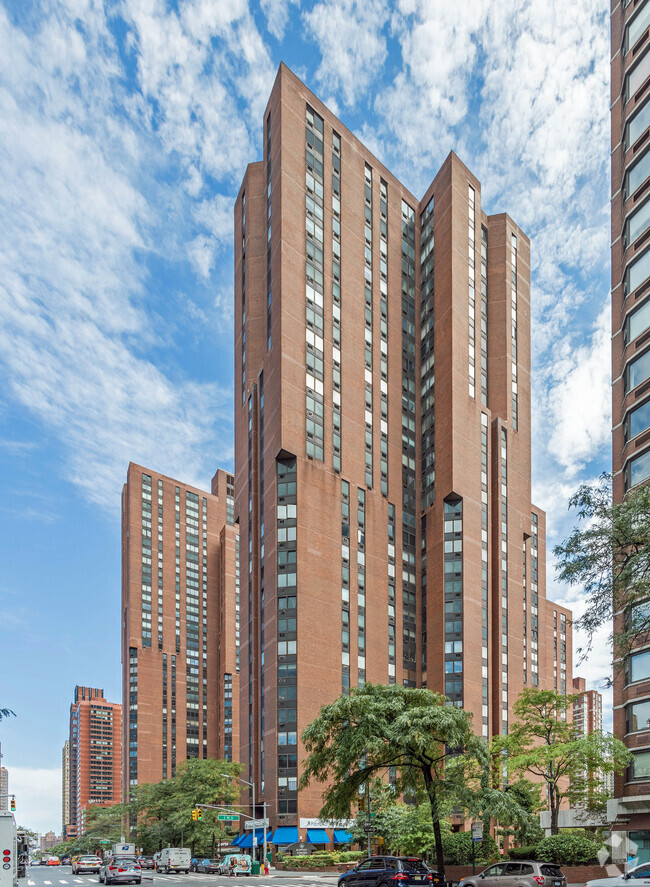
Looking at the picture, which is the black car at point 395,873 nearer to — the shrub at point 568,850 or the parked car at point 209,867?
the shrub at point 568,850

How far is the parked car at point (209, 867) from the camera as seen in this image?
72.1 m

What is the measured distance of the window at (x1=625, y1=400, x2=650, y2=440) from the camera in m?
43.8

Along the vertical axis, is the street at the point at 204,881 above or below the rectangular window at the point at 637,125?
below

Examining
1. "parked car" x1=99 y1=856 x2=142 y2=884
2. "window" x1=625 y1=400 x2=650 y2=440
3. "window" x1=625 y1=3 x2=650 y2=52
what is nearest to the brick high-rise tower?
"parked car" x1=99 y1=856 x2=142 y2=884

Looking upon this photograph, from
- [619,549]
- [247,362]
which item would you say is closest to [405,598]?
[247,362]

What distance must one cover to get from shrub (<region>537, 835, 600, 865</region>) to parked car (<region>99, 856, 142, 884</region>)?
2221 cm

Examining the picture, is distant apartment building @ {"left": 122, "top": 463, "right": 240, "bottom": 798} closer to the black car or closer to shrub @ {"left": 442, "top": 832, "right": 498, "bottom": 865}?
shrub @ {"left": 442, "top": 832, "right": 498, "bottom": 865}

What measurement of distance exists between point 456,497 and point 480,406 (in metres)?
13.1

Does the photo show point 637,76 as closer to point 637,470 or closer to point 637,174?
point 637,174

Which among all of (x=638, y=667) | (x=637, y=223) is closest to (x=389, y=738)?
(x=638, y=667)

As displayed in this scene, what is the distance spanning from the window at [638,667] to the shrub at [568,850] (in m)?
8.15

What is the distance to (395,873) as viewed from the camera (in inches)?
1152

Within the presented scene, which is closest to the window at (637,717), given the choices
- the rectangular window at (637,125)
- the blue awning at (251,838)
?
the rectangular window at (637,125)

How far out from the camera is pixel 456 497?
9650 cm
